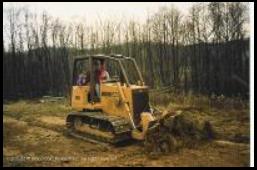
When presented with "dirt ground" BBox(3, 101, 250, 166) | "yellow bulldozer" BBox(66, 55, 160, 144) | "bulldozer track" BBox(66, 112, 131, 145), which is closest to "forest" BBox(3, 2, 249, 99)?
"dirt ground" BBox(3, 101, 250, 166)

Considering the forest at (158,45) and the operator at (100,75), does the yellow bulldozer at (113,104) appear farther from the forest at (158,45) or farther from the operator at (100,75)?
the forest at (158,45)

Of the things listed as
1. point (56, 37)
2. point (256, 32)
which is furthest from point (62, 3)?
point (256, 32)

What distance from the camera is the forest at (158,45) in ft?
27.3

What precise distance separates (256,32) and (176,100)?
108 inches

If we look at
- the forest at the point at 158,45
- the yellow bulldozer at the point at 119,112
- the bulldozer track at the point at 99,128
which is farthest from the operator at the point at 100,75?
the forest at the point at 158,45

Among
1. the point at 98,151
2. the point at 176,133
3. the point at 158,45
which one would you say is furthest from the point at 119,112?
the point at 158,45

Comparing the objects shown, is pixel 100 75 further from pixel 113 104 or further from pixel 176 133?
pixel 176 133

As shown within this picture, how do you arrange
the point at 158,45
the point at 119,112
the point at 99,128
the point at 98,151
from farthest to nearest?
1. the point at 158,45
2. the point at 99,128
3. the point at 119,112
4. the point at 98,151

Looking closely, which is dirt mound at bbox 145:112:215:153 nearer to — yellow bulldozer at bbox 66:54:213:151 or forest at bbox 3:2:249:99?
yellow bulldozer at bbox 66:54:213:151

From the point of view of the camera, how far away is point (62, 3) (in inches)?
310

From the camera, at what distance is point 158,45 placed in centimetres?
967

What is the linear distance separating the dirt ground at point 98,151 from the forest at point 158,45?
81cm

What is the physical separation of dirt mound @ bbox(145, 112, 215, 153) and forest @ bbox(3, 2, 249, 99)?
1092 millimetres

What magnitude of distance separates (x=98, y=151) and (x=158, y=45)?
322cm
